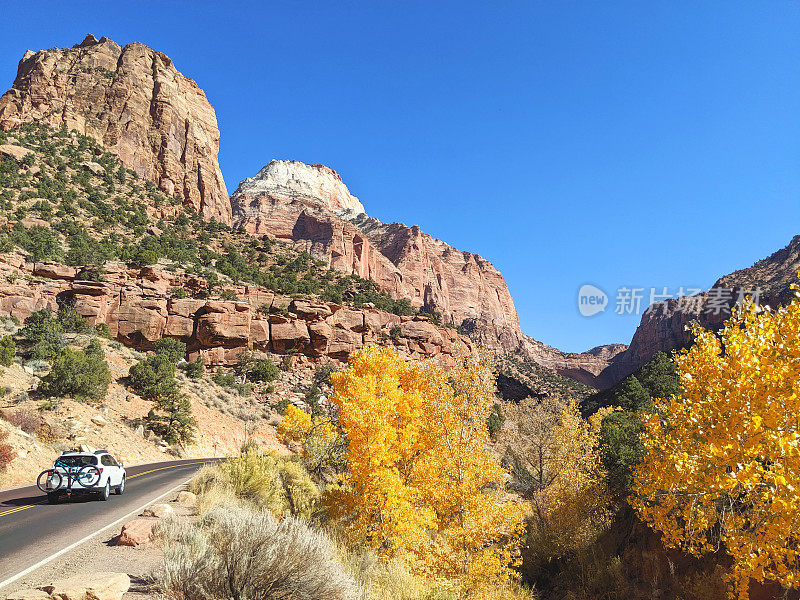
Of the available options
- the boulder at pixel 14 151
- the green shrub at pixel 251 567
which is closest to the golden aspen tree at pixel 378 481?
the green shrub at pixel 251 567

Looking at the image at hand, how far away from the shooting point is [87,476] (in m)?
13.2

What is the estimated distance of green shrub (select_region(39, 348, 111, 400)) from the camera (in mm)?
25453

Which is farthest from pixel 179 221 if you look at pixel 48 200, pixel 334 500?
pixel 334 500

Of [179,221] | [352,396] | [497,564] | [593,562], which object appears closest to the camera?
[497,564]

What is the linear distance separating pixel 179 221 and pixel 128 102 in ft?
103

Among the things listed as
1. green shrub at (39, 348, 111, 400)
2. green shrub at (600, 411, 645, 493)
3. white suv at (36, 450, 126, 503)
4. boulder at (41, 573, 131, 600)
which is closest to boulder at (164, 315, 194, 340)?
green shrub at (39, 348, 111, 400)

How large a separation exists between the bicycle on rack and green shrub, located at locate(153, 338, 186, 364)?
115ft

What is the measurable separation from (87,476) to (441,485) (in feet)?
37.1

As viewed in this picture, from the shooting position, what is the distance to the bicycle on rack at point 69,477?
12.9 metres

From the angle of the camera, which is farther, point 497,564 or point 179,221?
point 179,221

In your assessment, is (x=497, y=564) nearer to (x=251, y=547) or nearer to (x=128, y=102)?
(x=251, y=547)

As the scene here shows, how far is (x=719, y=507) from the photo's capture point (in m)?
12.7

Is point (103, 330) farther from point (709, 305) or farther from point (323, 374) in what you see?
point (709, 305)

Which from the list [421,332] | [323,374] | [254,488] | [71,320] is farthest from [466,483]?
[421,332]
